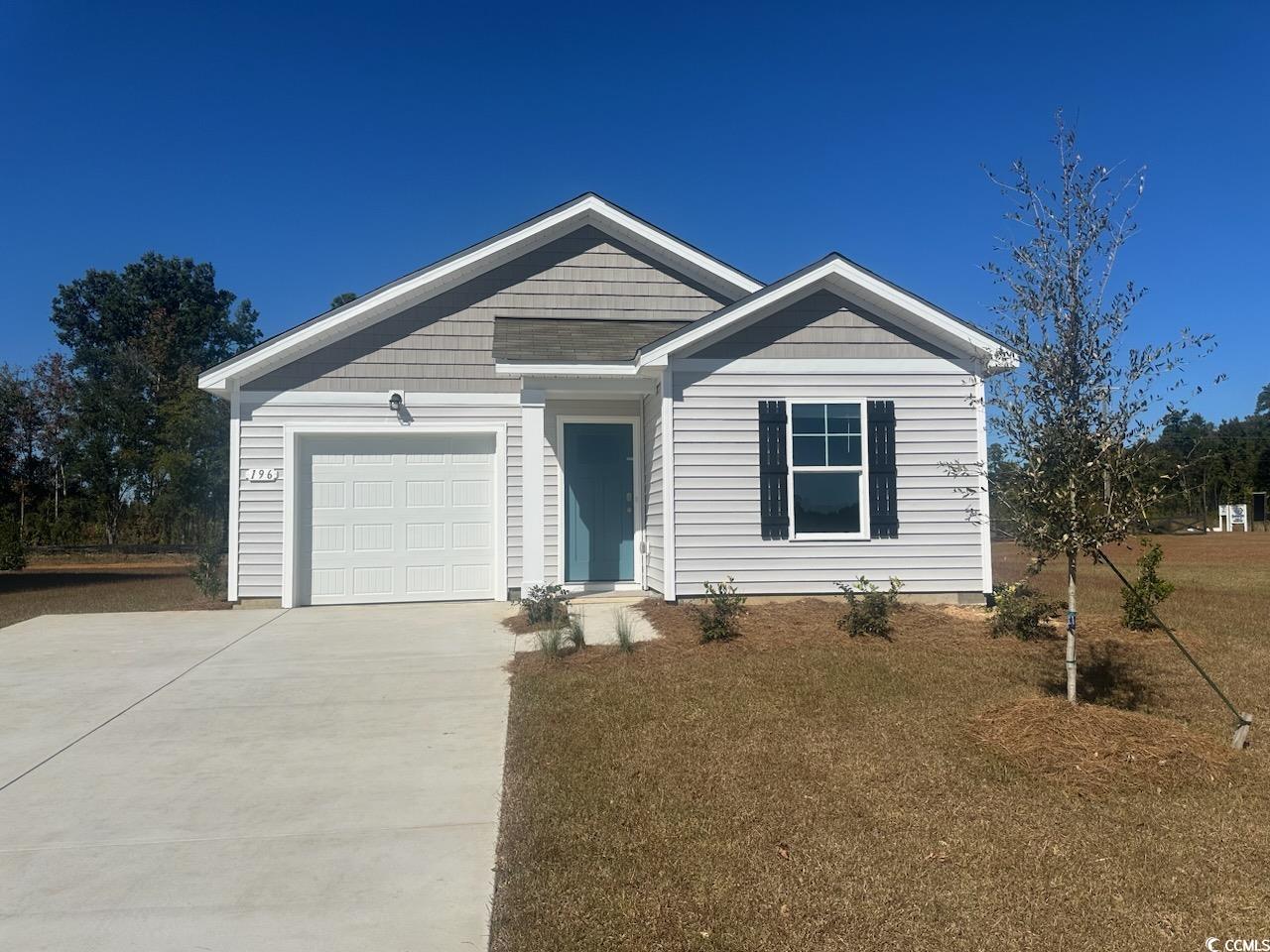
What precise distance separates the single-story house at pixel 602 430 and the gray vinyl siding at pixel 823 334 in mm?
26

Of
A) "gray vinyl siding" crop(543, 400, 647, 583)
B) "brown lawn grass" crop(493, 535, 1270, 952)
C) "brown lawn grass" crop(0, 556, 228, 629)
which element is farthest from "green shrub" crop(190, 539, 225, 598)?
"brown lawn grass" crop(493, 535, 1270, 952)

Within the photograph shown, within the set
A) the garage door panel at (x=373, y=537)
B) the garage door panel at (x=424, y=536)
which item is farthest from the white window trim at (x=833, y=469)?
the garage door panel at (x=373, y=537)

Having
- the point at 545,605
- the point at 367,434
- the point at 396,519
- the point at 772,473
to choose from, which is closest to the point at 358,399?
the point at 367,434

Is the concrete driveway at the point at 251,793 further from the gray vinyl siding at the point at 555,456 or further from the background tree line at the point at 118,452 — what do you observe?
the background tree line at the point at 118,452

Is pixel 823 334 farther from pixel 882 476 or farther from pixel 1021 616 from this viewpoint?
pixel 1021 616

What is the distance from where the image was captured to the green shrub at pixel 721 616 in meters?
8.01

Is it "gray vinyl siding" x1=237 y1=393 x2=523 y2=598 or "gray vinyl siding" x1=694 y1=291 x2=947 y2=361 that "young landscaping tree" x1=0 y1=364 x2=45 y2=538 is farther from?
"gray vinyl siding" x1=694 y1=291 x2=947 y2=361

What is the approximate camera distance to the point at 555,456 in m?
11.5

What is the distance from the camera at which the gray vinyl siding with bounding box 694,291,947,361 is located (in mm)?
10000

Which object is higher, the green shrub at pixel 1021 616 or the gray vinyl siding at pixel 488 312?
the gray vinyl siding at pixel 488 312

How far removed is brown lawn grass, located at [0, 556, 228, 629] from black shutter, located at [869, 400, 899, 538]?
324 inches

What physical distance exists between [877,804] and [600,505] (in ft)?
25.7

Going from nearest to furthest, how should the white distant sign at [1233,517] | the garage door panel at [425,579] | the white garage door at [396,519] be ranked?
the white garage door at [396,519]
the garage door panel at [425,579]
the white distant sign at [1233,517]

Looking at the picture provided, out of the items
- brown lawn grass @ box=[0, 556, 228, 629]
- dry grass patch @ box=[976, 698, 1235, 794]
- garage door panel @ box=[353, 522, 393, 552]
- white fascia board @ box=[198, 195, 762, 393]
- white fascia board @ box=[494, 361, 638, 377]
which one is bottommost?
dry grass patch @ box=[976, 698, 1235, 794]
